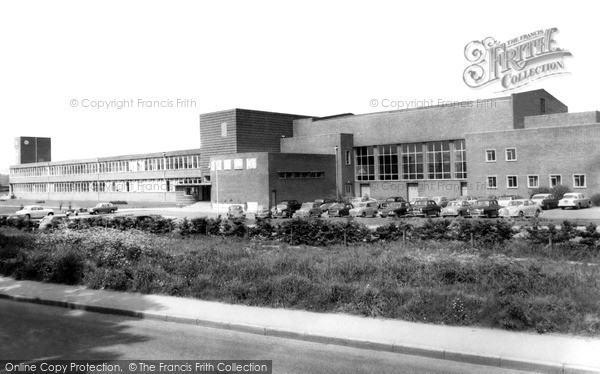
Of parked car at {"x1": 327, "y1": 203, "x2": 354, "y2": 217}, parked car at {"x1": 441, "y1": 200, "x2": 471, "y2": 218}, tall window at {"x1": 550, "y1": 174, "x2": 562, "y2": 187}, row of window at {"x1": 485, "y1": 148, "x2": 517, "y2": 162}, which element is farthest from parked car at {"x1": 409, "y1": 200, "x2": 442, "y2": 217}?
row of window at {"x1": 485, "y1": 148, "x2": 517, "y2": 162}

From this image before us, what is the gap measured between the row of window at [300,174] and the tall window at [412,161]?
11015 mm

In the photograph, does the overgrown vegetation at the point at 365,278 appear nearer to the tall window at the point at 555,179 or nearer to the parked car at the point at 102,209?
the tall window at the point at 555,179

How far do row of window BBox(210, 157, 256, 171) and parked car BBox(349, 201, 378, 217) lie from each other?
18.4 metres

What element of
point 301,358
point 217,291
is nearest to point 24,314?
point 217,291

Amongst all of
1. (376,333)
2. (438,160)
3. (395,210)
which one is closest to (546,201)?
(395,210)

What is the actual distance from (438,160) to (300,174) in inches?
692

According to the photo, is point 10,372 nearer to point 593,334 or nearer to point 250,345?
point 250,345

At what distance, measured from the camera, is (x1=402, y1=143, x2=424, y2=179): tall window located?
231ft

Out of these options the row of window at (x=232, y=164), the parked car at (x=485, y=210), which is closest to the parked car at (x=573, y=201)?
the parked car at (x=485, y=210)

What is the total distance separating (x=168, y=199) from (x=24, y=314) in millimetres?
74245

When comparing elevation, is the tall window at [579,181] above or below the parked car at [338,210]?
above

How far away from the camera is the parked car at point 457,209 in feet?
137

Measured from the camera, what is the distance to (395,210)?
148ft

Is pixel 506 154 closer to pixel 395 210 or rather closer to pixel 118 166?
pixel 395 210
